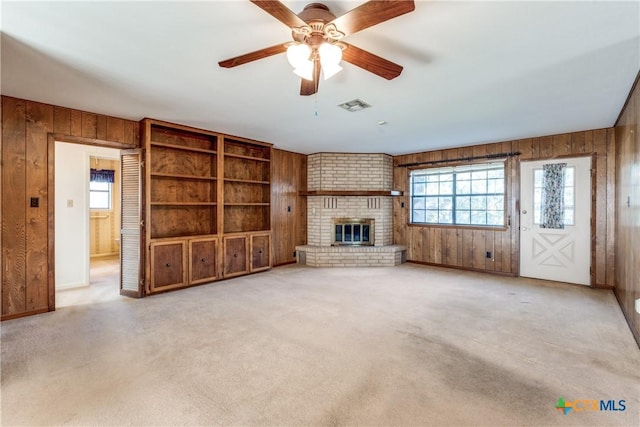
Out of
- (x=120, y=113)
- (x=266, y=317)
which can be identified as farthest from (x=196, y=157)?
(x=266, y=317)

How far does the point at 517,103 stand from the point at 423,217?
339 centimetres

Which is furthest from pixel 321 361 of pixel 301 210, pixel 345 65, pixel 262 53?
pixel 301 210

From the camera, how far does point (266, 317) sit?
334 cm

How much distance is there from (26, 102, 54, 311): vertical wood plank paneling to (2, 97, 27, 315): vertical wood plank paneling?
0.04 metres

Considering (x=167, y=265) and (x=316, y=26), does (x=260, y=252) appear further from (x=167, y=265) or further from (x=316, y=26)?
(x=316, y=26)

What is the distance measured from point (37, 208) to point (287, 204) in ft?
13.2

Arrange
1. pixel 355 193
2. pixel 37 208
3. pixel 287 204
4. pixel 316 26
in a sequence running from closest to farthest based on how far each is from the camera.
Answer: pixel 316 26 < pixel 37 208 < pixel 355 193 < pixel 287 204

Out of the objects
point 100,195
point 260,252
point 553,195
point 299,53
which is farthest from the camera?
point 100,195

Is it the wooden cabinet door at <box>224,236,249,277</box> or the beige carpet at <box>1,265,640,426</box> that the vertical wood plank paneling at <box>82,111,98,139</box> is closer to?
the beige carpet at <box>1,265,640,426</box>

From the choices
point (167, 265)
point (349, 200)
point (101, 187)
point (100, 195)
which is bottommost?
point (167, 265)

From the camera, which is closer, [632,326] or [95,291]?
[632,326]

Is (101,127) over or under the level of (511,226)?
over

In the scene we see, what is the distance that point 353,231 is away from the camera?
6.69m

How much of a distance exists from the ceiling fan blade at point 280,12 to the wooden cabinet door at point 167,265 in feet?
12.0
